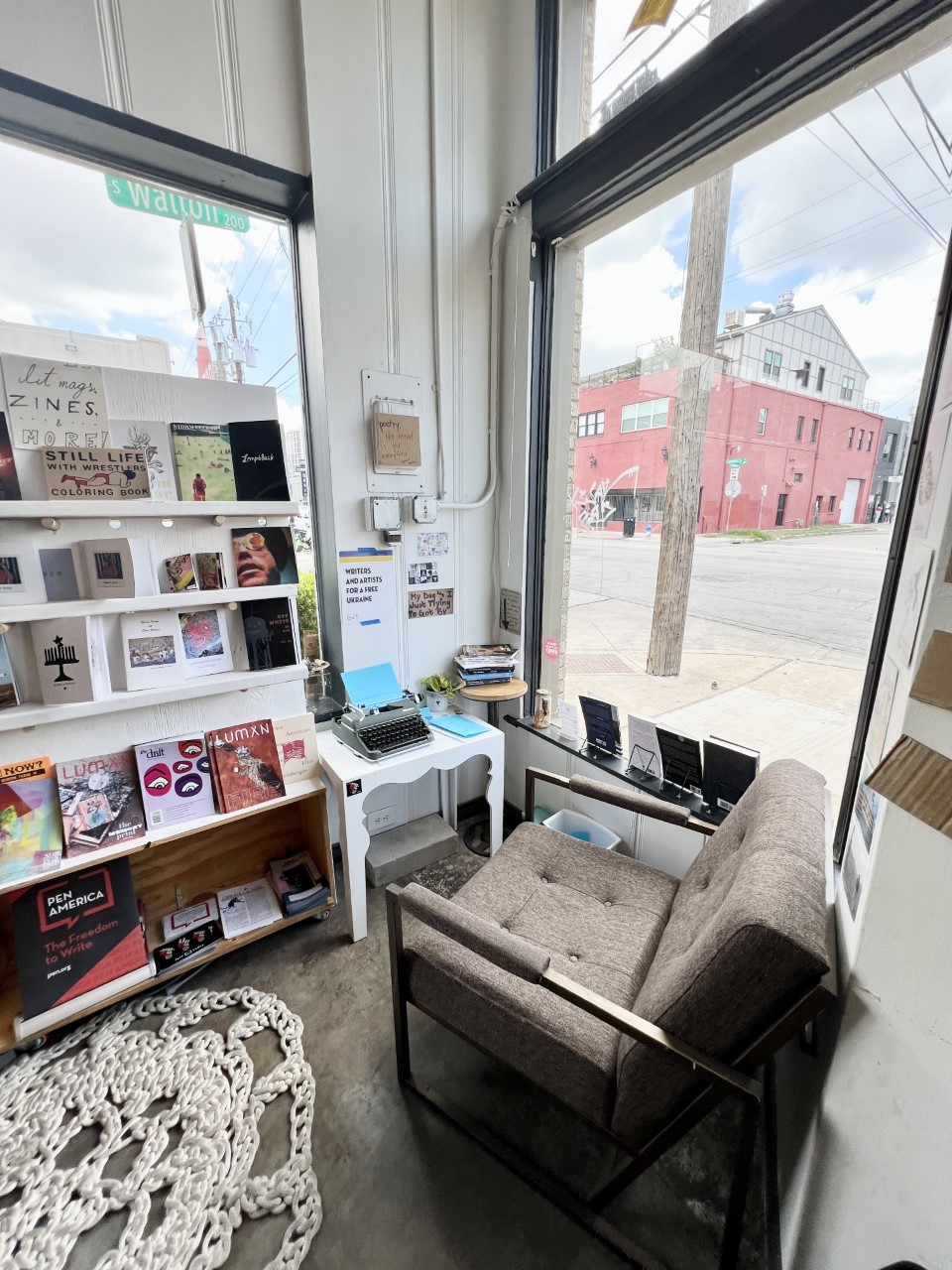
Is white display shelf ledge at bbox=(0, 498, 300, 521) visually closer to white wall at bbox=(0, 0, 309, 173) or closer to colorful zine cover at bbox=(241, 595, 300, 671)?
colorful zine cover at bbox=(241, 595, 300, 671)

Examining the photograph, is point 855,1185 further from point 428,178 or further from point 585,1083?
point 428,178

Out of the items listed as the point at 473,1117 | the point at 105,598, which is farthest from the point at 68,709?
the point at 473,1117

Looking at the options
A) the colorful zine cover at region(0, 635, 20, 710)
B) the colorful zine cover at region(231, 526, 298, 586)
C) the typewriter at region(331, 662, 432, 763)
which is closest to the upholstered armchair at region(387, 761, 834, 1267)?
the typewriter at region(331, 662, 432, 763)

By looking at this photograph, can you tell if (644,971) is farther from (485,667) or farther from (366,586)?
(366,586)

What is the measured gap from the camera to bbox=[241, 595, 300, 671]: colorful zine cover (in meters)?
1.63

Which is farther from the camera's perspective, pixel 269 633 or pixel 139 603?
pixel 269 633

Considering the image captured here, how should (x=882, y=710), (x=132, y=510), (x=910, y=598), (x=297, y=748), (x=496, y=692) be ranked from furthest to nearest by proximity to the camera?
(x=496, y=692), (x=297, y=748), (x=132, y=510), (x=882, y=710), (x=910, y=598)

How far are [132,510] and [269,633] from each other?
0.50 m

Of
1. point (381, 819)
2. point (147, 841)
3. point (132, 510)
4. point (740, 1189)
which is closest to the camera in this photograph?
point (740, 1189)

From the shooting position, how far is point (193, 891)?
182 centimetres

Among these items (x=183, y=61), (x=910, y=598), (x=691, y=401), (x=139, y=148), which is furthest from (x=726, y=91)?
(x=139, y=148)

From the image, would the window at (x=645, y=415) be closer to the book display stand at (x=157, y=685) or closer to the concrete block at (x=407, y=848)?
the book display stand at (x=157, y=685)

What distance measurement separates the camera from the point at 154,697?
148 cm

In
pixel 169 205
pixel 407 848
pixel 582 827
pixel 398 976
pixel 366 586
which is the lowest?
pixel 407 848
